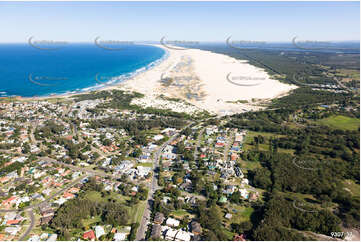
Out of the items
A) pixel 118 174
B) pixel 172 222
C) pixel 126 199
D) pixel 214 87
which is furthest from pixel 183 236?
pixel 214 87

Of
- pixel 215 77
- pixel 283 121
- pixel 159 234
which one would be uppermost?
pixel 215 77

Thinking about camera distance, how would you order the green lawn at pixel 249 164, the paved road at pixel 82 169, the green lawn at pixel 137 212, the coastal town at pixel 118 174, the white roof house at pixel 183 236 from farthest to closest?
1. the green lawn at pixel 249 164
2. the paved road at pixel 82 169
3. the green lawn at pixel 137 212
4. the coastal town at pixel 118 174
5. the white roof house at pixel 183 236

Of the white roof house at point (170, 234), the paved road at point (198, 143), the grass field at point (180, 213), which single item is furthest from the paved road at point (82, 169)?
the white roof house at point (170, 234)

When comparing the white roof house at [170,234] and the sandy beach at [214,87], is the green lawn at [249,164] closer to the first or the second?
the white roof house at [170,234]

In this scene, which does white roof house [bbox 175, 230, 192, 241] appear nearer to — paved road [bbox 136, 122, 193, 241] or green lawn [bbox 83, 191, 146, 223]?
paved road [bbox 136, 122, 193, 241]

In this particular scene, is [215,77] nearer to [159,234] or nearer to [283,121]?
[283,121]

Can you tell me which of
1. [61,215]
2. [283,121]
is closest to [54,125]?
[61,215]

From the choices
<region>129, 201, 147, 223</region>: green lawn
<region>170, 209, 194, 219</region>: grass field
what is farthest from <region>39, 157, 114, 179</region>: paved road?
<region>170, 209, 194, 219</region>: grass field

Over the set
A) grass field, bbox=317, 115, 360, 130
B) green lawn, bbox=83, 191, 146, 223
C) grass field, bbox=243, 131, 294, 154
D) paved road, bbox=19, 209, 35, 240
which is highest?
grass field, bbox=317, 115, 360, 130

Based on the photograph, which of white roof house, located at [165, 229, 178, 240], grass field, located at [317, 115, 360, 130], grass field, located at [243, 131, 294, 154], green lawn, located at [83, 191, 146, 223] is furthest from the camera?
grass field, located at [317, 115, 360, 130]
